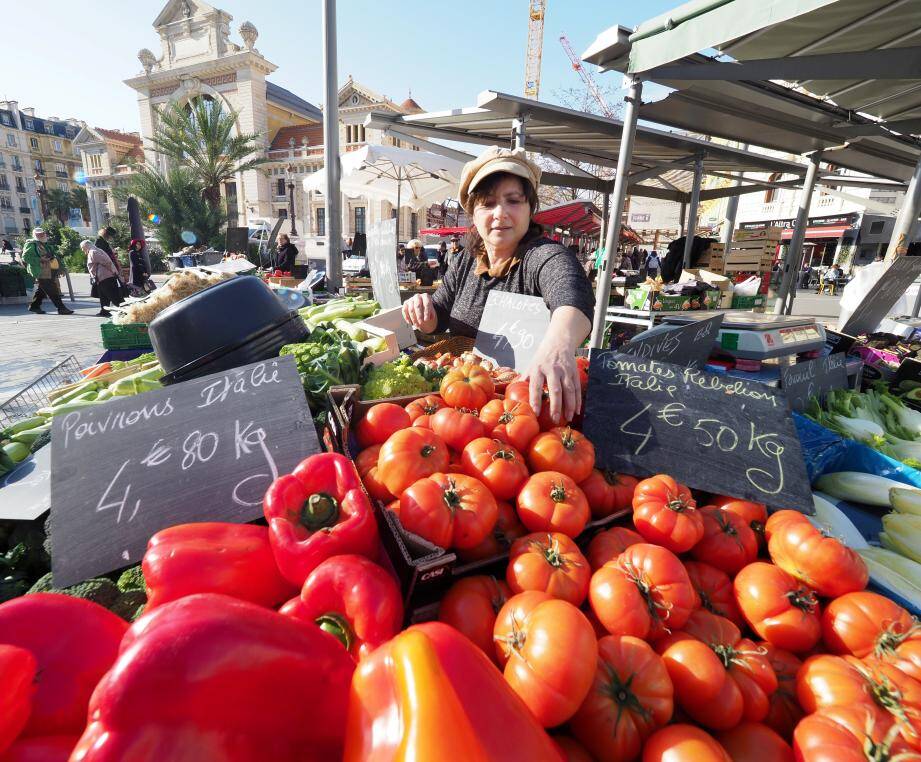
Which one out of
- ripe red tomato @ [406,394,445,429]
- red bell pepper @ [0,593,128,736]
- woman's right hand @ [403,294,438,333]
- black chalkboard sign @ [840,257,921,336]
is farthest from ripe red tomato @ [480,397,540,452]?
black chalkboard sign @ [840,257,921,336]

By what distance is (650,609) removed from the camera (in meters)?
1.08

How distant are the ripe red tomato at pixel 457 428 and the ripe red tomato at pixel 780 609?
2.96 ft

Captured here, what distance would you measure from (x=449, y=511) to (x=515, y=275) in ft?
5.95

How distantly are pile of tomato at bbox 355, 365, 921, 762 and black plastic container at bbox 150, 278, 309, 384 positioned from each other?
2.78 feet

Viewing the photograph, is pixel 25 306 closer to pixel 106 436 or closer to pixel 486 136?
pixel 486 136

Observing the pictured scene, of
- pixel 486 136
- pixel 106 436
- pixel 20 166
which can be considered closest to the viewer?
pixel 106 436

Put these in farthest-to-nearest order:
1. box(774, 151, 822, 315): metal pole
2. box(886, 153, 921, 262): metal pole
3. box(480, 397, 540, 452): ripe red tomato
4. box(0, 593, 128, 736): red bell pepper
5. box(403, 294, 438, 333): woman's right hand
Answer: box(774, 151, 822, 315): metal pole < box(886, 153, 921, 262): metal pole < box(403, 294, 438, 333): woman's right hand < box(480, 397, 540, 452): ripe red tomato < box(0, 593, 128, 736): red bell pepper

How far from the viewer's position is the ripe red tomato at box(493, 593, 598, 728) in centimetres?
85

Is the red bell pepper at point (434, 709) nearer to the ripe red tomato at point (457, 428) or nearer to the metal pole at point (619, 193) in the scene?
the ripe red tomato at point (457, 428)

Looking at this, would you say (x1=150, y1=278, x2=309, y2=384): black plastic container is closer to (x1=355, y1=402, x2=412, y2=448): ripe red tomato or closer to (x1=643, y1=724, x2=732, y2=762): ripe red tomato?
(x1=355, y1=402, x2=412, y2=448): ripe red tomato

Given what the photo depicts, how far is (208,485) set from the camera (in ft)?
4.50

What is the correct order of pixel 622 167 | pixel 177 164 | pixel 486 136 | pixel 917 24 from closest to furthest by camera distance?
pixel 917 24, pixel 622 167, pixel 486 136, pixel 177 164

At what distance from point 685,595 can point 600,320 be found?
4.35 m

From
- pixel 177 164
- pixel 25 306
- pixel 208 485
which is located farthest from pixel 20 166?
pixel 208 485
